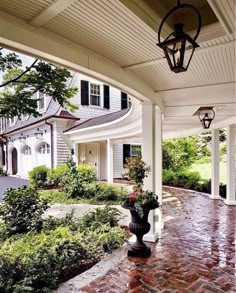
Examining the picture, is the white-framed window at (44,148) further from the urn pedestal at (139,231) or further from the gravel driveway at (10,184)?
the urn pedestal at (139,231)

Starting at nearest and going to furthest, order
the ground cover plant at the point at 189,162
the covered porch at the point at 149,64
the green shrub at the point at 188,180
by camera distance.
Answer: the covered porch at the point at 149,64, the green shrub at the point at 188,180, the ground cover plant at the point at 189,162

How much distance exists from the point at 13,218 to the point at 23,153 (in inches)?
510

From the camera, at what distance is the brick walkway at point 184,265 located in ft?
10.4

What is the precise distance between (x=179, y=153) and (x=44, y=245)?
43.8ft

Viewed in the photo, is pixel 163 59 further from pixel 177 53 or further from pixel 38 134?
pixel 38 134

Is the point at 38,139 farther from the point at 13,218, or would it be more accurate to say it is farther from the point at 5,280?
the point at 5,280

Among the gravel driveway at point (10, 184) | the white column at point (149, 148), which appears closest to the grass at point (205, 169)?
the white column at point (149, 148)

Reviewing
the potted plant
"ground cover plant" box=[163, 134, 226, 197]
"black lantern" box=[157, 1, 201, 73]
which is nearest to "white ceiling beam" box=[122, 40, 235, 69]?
"black lantern" box=[157, 1, 201, 73]

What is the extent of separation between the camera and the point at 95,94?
14.7 m

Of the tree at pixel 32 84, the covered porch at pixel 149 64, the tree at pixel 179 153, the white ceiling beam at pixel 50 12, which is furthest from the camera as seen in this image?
the tree at pixel 179 153

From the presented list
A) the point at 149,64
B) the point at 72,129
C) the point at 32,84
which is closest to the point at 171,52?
the point at 149,64

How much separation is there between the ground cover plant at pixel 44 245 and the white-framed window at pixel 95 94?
978 cm

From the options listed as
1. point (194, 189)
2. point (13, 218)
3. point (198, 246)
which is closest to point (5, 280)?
point (13, 218)

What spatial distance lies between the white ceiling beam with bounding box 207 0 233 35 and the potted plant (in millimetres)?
2389
